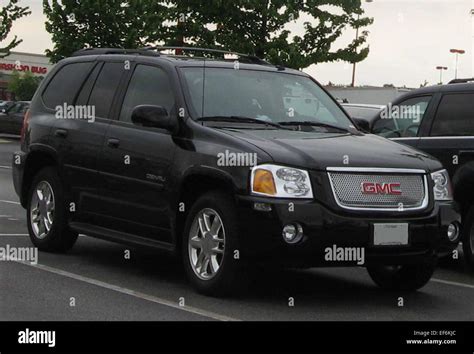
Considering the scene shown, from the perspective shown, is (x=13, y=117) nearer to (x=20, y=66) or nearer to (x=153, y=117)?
(x=153, y=117)

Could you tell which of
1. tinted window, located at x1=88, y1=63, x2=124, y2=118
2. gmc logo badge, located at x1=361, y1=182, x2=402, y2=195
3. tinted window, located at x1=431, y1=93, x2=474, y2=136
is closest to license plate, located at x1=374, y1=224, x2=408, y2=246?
gmc logo badge, located at x1=361, y1=182, x2=402, y2=195

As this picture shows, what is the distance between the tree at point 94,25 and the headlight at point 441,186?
89.6 ft

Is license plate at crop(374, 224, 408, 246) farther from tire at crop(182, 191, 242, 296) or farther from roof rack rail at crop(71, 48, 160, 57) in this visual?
roof rack rail at crop(71, 48, 160, 57)

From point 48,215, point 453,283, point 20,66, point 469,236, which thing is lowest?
point 453,283

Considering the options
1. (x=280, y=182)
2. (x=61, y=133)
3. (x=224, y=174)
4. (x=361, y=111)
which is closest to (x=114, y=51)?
(x=61, y=133)

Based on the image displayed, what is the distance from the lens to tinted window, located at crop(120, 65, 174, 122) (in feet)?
29.8

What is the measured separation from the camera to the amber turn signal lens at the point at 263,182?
25.3 ft

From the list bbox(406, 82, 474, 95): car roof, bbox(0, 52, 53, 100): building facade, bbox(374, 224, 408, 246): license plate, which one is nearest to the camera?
bbox(374, 224, 408, 246): license plate

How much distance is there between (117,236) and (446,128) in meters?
3.61

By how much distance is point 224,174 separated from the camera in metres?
7.93

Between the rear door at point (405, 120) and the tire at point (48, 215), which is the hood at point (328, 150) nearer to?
the rear door at point (405, 120)

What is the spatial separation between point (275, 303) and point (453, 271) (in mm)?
3181

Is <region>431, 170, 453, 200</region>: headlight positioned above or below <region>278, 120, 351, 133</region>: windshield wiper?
below

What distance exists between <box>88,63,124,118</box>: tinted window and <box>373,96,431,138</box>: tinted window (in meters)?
3.13
